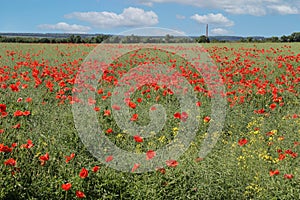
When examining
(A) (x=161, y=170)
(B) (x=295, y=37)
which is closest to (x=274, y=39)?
(B) (x=295, y=37)

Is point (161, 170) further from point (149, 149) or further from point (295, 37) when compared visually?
point (295, 37)

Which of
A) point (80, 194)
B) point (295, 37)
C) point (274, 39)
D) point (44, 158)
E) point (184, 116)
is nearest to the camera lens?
point (80, 194)

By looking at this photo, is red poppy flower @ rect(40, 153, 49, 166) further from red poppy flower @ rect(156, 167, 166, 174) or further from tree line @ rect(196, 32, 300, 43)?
tree line @ rect(196, 32, 300, 43)

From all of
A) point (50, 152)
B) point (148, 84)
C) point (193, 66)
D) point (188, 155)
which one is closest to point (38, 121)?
point (50, 152)

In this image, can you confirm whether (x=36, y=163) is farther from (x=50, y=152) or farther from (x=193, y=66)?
(x=193, y=66)

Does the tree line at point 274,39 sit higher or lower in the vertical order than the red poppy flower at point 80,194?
higher

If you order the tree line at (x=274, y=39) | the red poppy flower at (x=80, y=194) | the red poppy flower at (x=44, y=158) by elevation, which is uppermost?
the tree line at (x=274, y=39)

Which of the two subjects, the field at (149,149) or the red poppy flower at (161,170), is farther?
the red poppy flower at (161,170)

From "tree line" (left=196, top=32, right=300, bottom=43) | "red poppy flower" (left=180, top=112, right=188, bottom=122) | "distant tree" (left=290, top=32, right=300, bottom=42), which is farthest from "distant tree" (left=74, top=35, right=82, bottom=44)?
"red poppy flower" (left=180, top=112, right=188, bottom=122)

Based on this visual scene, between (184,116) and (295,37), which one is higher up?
(295,37)

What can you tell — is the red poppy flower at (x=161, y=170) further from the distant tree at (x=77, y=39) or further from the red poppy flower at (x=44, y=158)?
the distant tree at (x=77, y=39)

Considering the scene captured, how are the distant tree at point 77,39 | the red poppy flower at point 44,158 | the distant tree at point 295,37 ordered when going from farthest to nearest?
the distant tree at point 295,37 < the distant tree at point 77,39 < the red poppy flower at point 44,158

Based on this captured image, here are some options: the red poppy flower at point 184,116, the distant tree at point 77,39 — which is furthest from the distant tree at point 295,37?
the red poppy flower at point 184,116

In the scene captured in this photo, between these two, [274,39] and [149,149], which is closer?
[149,149]
